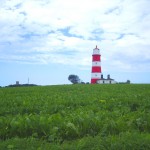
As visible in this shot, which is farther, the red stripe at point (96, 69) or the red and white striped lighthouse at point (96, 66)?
the red and white striped lighthouse at point (96, 66)

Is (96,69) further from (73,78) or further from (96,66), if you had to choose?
(73,78)

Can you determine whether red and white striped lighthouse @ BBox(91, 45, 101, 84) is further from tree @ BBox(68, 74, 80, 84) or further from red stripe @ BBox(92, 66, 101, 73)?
tree @ BBox(68, 74, 80, 84)

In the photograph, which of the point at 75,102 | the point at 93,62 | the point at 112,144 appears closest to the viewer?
the point at 112,144

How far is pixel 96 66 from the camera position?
67.2 m

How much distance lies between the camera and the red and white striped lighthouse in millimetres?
66938

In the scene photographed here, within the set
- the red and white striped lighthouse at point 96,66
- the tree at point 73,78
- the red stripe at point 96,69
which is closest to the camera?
the red stripe at point 96,69

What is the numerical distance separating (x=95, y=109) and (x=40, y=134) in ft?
12.5

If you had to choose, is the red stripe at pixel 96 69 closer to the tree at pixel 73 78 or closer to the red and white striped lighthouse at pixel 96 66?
the red and white striped lighthouse at pixel 96 66

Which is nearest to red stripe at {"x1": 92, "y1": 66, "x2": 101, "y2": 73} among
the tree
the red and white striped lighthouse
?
the red and white striped lighthouse

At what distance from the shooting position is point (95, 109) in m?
11.4

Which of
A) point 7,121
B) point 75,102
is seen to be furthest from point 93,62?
point 7,121

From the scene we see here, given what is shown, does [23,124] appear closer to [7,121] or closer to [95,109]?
[7,121]

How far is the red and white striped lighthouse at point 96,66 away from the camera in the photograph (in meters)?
66.9

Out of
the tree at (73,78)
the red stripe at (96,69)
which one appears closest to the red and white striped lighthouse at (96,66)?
the red stripe at (96,69)
